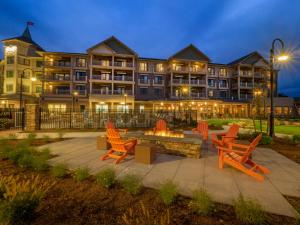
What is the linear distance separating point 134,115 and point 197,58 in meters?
27.4

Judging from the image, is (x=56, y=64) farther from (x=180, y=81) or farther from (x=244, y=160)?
(x=244, y=160)

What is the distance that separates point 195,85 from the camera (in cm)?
3491

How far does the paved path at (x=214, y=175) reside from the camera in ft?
11.3

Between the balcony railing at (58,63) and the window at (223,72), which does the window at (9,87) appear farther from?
the window at (223,72)

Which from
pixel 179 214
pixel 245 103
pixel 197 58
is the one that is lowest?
pixel 179 214

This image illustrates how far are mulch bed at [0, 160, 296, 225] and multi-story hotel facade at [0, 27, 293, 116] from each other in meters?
25.7

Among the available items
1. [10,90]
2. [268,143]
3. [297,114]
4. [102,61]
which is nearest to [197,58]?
[102,61]

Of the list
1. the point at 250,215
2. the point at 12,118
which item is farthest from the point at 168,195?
the point at 12,118

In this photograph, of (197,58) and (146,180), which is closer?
(146,180)

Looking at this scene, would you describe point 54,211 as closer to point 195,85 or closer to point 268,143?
point 268,143

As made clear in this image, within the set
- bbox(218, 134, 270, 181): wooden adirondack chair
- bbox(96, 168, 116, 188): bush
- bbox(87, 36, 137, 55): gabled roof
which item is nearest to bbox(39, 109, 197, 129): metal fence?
bbox(218, 134, 270, 181): wooden adirondack chair

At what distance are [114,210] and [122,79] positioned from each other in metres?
31.0

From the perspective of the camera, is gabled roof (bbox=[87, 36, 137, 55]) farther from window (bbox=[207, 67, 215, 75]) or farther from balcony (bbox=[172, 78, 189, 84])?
window (bbox=[207, 67, 215, 75])

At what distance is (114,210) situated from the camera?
2895 millimetres
